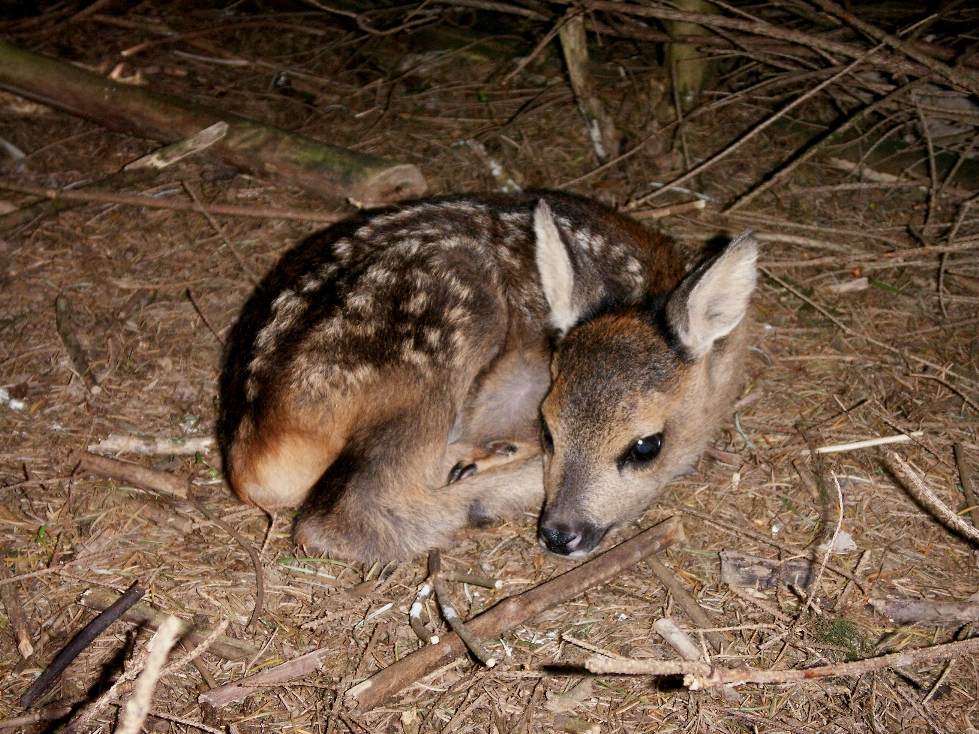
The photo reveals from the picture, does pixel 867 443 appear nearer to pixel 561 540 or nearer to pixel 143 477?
pixel 561 540

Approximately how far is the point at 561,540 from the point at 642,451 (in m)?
0.47

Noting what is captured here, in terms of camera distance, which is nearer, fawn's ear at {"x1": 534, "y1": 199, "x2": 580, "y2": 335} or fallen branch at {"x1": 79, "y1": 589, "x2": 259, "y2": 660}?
fallen branch at {"x1": 79, "y1": 589, "x2": 259, "y2": 660}

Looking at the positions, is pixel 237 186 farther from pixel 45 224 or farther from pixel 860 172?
pixel 860 172

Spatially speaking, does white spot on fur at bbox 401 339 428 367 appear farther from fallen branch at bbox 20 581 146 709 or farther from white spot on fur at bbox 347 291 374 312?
fallen branch at bbox 20 581 146 709

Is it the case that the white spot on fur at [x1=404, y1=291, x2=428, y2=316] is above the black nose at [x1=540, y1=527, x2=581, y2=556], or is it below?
above

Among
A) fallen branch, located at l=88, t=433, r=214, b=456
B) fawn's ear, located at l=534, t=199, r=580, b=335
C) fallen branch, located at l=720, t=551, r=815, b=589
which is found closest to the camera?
fallen branch, located at l=720, t=551, r=815, b=589

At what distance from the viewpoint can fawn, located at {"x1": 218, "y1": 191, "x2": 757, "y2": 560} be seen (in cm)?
330

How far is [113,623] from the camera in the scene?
3.08 metres

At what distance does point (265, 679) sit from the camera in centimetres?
288

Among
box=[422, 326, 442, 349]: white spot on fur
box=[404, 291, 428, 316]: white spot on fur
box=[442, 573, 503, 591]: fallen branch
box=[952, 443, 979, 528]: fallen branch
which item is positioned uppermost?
box=[404, 291, 428, 316]: white spot on fur

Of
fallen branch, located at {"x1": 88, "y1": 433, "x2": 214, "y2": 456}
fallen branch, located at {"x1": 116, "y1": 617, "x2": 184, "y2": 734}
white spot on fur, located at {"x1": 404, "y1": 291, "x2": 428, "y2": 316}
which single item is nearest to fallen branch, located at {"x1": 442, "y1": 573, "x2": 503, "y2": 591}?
white spot on fur, located at {"x1": 404, "y1": 291, "x2": 428, "y2": 316}

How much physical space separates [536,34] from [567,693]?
17.3 feet

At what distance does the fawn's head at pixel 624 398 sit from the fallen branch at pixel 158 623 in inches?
44.0

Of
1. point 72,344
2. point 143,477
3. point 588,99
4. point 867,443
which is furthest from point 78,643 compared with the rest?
point 588,99
